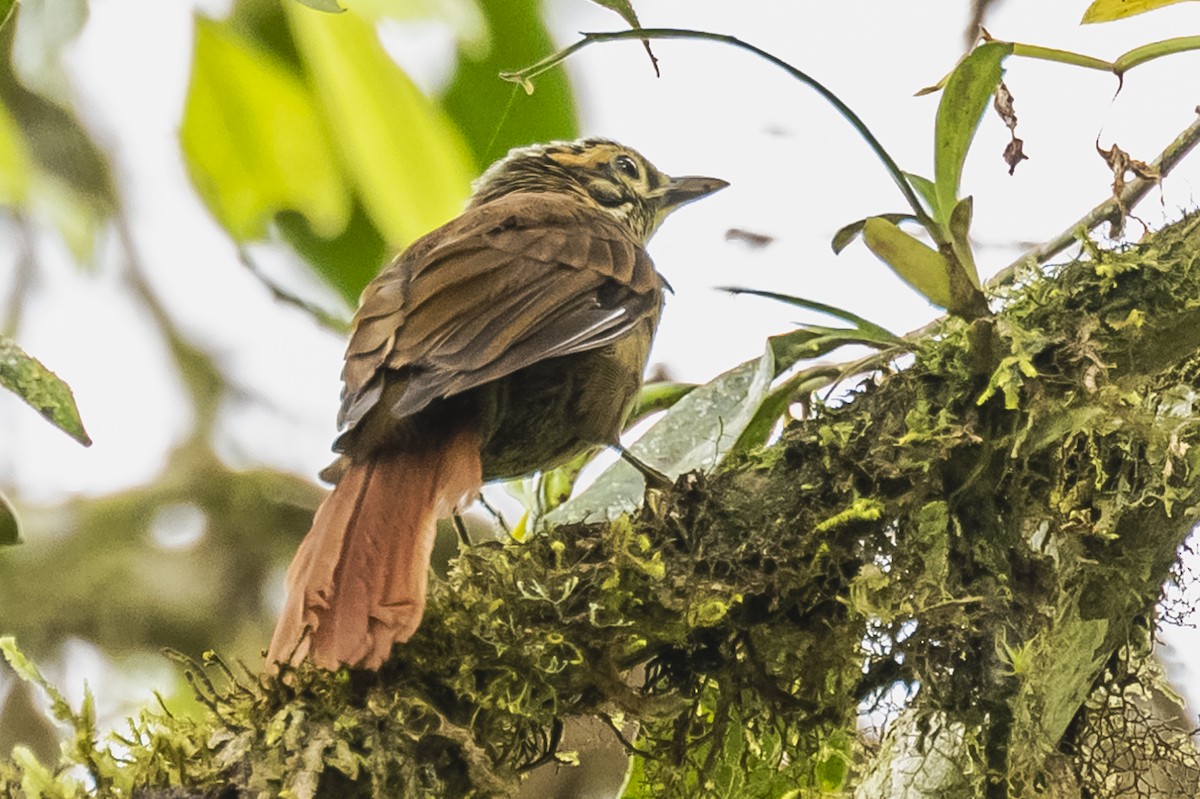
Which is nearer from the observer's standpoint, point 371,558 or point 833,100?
point 371,558

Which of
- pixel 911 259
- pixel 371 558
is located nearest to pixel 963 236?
pixel 911 259

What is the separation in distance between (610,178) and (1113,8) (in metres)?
1.26

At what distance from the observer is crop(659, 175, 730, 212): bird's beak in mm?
2982

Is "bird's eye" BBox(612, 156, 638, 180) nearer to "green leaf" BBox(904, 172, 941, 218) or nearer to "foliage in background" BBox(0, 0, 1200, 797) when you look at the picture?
"foliage in background" BBox(0, 0, 1200, 797)

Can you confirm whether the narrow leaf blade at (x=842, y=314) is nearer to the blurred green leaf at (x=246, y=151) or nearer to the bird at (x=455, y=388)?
the bird at (x=455, y=388)

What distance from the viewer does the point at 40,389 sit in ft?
5.42

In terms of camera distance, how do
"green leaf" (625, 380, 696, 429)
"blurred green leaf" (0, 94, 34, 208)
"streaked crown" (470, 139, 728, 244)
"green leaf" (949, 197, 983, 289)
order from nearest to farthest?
1. "green leaf" (949, 197, 983, 289)
2. "green leaf" (625, 380, 696, 429)
3. "streaked crown" (470, 139, 728, 244)
4. "blurred green leaf" (0, 94, 34, 208)

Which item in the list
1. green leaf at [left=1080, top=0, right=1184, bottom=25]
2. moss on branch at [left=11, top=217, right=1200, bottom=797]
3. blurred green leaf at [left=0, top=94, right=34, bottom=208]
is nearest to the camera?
moss on branch at [left=11, top=217, right=1200, bottom=797]

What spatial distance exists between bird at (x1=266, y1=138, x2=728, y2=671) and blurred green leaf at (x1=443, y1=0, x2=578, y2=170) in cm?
40

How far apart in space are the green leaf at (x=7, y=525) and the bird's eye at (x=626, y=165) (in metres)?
1.62

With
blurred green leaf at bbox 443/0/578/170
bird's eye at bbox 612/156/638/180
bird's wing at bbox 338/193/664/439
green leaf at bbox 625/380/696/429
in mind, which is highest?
blurred green leaf at bbox 443/0/578/170

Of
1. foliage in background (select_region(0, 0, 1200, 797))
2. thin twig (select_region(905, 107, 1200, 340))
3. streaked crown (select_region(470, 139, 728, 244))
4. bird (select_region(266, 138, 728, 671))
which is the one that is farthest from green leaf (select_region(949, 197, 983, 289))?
streaked crown (select_region(470, 139, 728, 244))

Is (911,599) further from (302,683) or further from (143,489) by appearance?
(143,489)

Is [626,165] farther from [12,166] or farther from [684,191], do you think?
[12,166]
